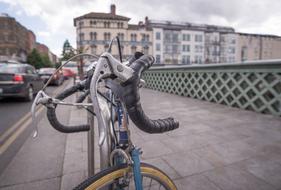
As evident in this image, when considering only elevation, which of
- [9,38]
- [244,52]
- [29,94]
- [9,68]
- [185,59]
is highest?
[9,38]

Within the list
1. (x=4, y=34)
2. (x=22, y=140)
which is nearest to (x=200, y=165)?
(x=22, y=140)

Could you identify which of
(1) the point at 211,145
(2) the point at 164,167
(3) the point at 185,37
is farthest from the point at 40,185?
(3) the point at 185,37

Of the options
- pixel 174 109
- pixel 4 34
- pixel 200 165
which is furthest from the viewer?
pixel 4 34

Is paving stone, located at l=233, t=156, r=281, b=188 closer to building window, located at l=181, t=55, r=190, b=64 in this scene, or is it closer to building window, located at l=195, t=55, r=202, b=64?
building window, located at l=181, t=55, r=190, b=64

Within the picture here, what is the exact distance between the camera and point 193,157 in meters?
2.80

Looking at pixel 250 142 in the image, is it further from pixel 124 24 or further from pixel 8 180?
pixel 124 24

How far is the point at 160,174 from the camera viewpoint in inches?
51.2

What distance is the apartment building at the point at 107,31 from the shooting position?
35.2 m

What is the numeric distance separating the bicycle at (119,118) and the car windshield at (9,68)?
6485mm

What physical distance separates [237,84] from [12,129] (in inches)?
242

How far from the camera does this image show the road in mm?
3068

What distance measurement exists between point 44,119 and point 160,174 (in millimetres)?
4546

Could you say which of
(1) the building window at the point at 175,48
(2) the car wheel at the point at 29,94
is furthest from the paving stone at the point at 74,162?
(1) the building window at the point at 175,48

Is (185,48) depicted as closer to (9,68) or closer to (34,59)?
(34,59)
